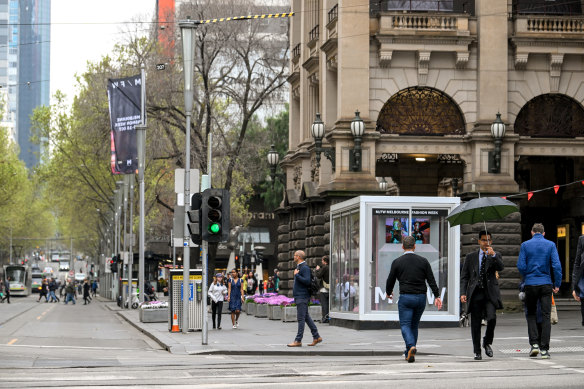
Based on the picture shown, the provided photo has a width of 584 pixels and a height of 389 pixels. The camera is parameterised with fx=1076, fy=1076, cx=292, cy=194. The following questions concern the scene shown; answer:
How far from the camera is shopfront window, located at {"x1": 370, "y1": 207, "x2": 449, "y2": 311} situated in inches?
988

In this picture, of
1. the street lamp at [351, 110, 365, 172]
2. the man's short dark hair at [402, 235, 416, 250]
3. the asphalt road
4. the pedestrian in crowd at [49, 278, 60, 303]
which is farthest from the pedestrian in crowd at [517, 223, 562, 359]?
the pedestrian in crowd at [49, 278, 60, 303]

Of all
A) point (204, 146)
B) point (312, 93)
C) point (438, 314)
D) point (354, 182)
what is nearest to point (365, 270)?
point (438, 314)

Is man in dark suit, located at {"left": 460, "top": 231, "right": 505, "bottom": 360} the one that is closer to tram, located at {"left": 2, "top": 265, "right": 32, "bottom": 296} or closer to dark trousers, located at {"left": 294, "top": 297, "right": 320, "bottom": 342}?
dark trousers, located at {"left": 294, "top": 297, "right": 320, "bottom": 342}

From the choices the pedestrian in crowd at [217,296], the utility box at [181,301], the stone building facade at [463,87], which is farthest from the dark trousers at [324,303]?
the stone building facade at [463,87]

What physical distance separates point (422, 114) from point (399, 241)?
32.5 feet

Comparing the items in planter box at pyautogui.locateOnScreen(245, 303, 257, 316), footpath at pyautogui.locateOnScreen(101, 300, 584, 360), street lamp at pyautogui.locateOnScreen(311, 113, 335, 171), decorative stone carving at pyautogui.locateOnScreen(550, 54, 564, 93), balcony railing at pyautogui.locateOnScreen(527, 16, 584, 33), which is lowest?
planter box at pyautogui.locateOnScreen(245, 303, 257, 316)

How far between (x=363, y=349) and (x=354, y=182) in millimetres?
15157

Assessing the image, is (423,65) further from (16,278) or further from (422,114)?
(16,278)

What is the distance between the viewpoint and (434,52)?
111 feet

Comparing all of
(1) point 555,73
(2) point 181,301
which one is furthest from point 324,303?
(1) point 555,73

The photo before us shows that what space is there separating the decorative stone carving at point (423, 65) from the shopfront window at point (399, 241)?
32.0 ft

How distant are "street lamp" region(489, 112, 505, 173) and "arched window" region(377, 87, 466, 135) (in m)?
1.34

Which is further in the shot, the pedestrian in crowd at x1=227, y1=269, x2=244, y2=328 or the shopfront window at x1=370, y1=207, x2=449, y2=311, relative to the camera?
the pedestrian in crowd at x1=227, y1=269, x2=244, y2=328

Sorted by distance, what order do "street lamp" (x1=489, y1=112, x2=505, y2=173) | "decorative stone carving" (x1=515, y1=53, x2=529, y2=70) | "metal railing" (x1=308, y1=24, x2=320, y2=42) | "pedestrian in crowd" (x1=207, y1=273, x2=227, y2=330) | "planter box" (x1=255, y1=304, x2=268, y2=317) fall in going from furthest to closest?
"metal railing" (x1=308, y1=24, x2=320, y2=42) < "planter box" (x1=255, y1=304, x2=268, y2=317) < "decorative stone carving" (x1=515, y1=53, x2=529, y2=70) < "street lamp" (x1=489, y1=112, x2=505, y2=173) < "pedestrian in crowd" (x1=207, y1=273, x2=227, y2=330)
